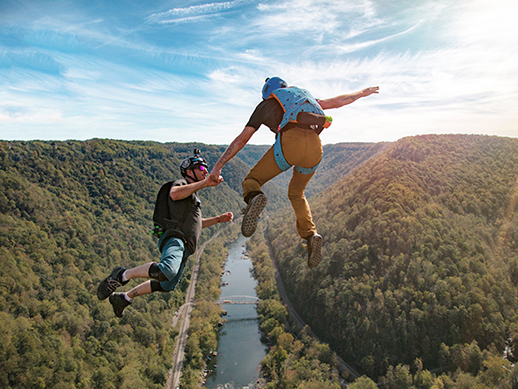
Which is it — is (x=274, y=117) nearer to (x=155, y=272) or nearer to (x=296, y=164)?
(x=296, y=164)

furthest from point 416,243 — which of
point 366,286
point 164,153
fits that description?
point 164,153

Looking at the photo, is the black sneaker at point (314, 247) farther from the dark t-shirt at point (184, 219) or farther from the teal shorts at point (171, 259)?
the teal shorts at point (171, 259)

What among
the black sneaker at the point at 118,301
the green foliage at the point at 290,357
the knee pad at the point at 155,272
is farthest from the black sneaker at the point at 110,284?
the green foliage at the point at 290,357

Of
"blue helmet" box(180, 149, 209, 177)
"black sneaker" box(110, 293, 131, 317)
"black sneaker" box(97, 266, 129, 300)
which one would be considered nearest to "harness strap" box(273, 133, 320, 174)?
"blue helmet" box(180, 149, 209, 177)

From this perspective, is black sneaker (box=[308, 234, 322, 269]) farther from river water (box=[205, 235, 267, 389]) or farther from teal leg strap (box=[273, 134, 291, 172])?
river water (box=[205, 235, 267, 389])

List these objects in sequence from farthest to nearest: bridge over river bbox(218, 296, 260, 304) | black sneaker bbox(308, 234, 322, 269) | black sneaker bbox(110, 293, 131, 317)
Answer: bridge over river bbox(218, 296, 260, 304), black sneaker bbox(308, 234, 322, 269), black sneaker bbox(110, 293, 131, 317)

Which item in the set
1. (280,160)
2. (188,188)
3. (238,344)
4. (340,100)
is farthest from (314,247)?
(238,344)

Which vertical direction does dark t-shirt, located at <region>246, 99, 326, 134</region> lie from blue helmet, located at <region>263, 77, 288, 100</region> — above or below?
below
